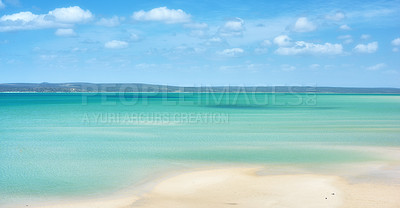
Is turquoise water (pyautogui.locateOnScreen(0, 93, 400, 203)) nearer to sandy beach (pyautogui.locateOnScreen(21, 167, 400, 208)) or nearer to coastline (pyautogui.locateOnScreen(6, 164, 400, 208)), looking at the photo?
coastline (pyautogui.locateOnScreen(6, 164, 400, 208))

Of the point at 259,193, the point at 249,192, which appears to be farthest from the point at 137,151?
the point at 259,193

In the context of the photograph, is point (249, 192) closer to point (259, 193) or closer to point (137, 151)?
point (259, 193)

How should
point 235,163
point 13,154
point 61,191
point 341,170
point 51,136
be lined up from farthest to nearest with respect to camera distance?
point 51,136, point 13,154, point 235,163, point 341,170, point 61,191

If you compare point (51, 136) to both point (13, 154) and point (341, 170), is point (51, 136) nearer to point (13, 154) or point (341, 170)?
point (13, 154)

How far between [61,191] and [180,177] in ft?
11.2

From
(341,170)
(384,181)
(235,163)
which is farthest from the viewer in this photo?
(235,163)

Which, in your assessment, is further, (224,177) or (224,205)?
(224,177)

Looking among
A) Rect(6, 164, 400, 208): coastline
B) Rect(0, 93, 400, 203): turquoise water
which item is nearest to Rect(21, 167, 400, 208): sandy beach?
Rect(6, 164, 400, 208): coastline

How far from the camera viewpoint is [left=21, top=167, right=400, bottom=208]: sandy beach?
9.47m

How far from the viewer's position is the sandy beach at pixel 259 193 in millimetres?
9469

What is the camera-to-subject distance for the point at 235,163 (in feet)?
47.1

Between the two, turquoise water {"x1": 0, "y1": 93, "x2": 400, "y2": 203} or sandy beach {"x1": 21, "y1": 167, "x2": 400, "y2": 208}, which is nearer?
sandy beach {"x1": 21, "y1": 167, "x2": 400, "y2": 208}

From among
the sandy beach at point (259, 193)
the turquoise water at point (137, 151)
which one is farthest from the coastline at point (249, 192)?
the turquoise water at point (137, 151)

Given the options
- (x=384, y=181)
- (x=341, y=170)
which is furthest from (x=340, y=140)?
(x=384, y=181)
